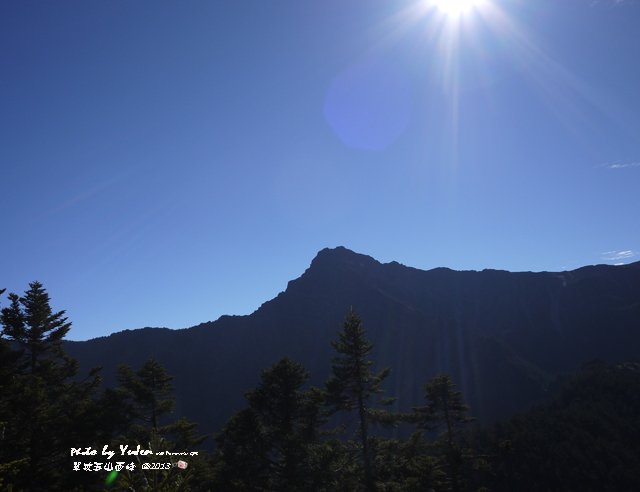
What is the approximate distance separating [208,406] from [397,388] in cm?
6816

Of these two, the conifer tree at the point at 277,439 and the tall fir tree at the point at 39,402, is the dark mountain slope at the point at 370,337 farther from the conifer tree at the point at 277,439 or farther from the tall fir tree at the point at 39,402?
the tall fir tree at the point at 39,402

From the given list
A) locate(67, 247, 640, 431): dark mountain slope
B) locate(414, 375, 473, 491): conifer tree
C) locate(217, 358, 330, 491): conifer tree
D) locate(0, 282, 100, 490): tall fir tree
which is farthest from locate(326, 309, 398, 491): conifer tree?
locate(67, 247, 640, 431): dark mountain slope

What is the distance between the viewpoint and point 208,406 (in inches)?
6004

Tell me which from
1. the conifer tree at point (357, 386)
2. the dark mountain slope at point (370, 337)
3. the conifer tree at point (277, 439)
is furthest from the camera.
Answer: the dark mountain slope at point (370, 337)

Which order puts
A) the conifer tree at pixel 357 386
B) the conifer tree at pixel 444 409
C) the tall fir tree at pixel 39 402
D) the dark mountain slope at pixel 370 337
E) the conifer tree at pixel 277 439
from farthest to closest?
the dark mountain slope at pixel 370 337 → the conifer tree at pixel 444 409 → the conifer tree at pixel 357 386 → the conifer tree at pixel 277 439 → the tall fir tree at pixel 39 402

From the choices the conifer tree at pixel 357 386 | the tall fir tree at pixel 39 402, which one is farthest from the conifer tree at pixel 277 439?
the tall fir tree at pixel 39 402

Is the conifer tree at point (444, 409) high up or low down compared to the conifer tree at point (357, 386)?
down

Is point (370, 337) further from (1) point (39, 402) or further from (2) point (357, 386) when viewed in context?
(1) point (39, 402)

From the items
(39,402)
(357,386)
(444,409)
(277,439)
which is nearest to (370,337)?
(444,409)

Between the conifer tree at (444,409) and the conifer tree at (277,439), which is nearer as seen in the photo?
the conifer tree at (277,439)

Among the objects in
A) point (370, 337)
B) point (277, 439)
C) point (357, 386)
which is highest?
point (370, 337)

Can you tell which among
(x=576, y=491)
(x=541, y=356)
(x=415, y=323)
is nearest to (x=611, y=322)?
(x=541, y=356)

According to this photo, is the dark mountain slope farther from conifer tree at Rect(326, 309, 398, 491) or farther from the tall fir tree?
the tall fir tree

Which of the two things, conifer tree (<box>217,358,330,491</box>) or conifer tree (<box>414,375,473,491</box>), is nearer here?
conifer tree (<box>217,358,330,491</box>)
